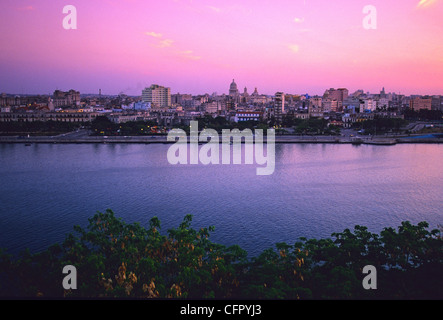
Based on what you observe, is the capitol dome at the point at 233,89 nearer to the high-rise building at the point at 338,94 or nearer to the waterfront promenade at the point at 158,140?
the high-rise building at the point at 338,94

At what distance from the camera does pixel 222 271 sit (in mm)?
3219

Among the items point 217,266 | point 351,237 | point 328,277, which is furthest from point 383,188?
point 217,266

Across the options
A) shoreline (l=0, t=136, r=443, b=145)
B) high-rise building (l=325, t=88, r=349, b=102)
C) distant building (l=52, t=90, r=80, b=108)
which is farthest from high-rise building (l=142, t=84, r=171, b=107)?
shoreline (l=0, t=136, r=443, b=145)

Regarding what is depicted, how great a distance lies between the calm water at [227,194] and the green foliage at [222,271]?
947 millimetres

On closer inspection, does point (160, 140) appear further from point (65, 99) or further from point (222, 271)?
point (65, 99)

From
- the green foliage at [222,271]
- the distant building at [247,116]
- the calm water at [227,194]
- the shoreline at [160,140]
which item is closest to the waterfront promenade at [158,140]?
the shoreline at [160,140]

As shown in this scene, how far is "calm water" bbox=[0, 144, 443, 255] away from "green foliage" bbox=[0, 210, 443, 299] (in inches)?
37.3

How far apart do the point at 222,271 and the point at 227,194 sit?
144 inches

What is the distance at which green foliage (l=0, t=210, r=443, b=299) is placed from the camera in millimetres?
2914

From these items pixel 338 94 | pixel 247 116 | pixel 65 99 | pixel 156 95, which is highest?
pixel 338 94

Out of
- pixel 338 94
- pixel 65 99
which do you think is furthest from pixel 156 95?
pixel 338 94

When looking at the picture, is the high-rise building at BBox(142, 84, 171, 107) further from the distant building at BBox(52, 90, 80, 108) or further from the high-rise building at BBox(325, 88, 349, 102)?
the high-rise building at BBox(325, 88, 349, 102)

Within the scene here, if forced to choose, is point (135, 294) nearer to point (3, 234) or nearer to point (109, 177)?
point (3, 234)
